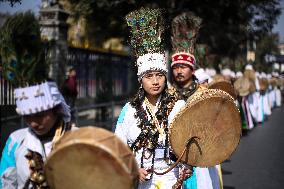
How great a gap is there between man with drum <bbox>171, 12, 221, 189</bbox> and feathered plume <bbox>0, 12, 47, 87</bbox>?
166 cm

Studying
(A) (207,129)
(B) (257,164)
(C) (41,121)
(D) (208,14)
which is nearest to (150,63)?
(A) (207,129)

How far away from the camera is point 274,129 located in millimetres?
14336

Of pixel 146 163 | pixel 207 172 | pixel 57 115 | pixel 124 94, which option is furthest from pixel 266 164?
pixel 124 94

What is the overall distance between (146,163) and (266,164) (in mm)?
5425

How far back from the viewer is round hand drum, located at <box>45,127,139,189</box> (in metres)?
2.41

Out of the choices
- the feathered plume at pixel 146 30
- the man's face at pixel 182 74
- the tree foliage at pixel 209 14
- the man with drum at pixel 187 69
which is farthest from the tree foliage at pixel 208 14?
the feathered plume at pixel 146 30

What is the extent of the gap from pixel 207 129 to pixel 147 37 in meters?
1.19

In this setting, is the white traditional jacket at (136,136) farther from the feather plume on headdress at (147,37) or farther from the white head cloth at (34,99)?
the white head cloth at (34,99)

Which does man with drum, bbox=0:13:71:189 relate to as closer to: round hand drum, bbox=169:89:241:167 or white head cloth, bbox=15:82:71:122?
white head cloth, bbox=15:82:71:122

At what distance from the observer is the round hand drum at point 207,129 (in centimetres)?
344

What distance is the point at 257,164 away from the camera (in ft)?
28.7

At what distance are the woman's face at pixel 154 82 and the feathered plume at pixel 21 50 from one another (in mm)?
1324

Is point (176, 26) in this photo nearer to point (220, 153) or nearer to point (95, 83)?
point (220, 153)

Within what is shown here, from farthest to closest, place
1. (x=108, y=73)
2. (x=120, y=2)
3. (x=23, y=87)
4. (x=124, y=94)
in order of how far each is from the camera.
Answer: (x=124, y=94) → (x=108, y=73) → (x=120, y=2) → (x=23, y=87)
